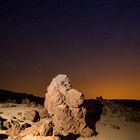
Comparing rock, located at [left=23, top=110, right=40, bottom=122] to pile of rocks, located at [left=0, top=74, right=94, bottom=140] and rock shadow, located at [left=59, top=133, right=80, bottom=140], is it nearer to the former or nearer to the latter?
pile of rocks, located at [left=0, top=74, right=94, bottom=140]

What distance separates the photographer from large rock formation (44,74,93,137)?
16406 mm

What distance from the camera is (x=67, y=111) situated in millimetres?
16484

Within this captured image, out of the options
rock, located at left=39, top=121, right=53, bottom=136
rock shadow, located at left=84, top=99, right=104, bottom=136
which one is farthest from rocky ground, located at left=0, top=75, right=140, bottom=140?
rock, located at left=39, top=121, right=53, bottom=136

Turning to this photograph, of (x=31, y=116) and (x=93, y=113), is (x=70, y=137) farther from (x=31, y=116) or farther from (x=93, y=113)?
(x=93, y=113)

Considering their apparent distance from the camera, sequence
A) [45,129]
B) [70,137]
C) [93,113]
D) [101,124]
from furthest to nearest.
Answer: [93,113], [101,124], [70,137], [45,129]

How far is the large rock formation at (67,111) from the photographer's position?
16.4 m

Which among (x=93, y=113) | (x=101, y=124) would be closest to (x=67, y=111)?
(x=101, y=124)

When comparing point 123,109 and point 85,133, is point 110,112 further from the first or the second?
point 85,133

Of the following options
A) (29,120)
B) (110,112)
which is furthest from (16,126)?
(110,112)

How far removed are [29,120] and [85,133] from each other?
143 inches

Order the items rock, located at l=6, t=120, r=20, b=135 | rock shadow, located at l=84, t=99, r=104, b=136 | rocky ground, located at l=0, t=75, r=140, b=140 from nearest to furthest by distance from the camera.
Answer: rock, located at l=6, t=120, r=20, b=135, rocky ground, located at l=0, t=75, r=140, b=140, rock shadow, located at l=84, t=99, r=104, b=136

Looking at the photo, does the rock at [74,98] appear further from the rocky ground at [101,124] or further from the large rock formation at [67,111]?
the rocky ground at [101,124]

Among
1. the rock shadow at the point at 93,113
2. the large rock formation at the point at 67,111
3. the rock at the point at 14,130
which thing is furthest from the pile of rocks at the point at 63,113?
the rock shadow at the point at 93,113

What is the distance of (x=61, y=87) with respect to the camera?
57.6 ft
